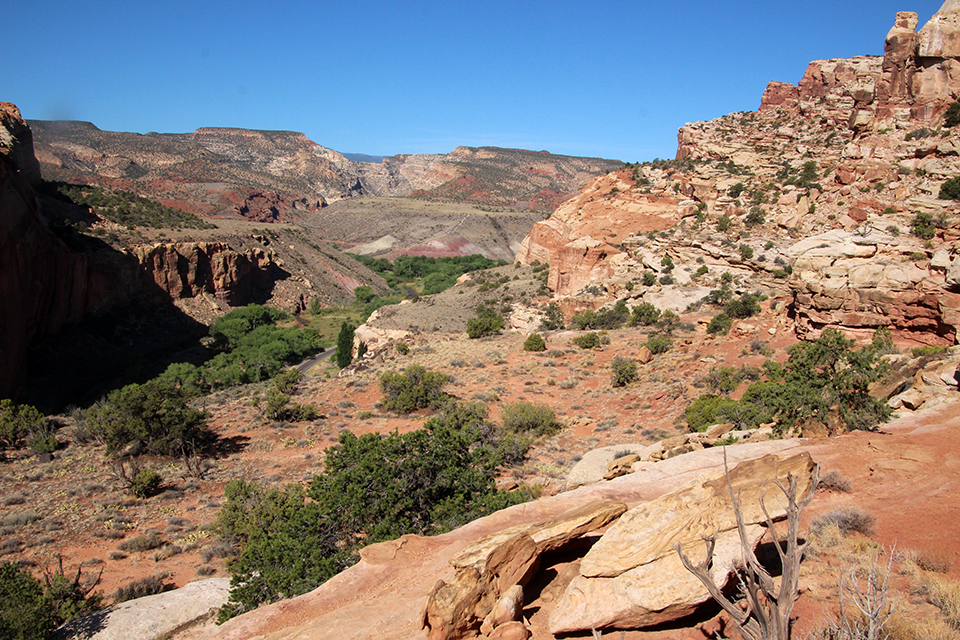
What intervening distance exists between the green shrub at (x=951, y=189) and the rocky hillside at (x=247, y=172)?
109487 mm

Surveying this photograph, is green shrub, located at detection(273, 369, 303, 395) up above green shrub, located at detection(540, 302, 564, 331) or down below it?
below

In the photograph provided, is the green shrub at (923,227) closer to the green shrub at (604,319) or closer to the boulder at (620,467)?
the green shrub at (604,319)

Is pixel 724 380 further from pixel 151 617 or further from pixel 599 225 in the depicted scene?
pixel 599 225

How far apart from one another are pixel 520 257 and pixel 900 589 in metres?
48.0

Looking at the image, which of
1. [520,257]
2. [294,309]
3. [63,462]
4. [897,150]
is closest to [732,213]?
[897,150]

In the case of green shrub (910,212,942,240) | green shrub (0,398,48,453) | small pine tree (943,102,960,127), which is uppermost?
small pine tree (943,102,960,127)

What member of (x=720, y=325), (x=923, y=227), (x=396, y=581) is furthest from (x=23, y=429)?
(x=923, y=227)

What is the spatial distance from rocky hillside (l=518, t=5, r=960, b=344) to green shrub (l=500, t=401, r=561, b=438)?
972cm

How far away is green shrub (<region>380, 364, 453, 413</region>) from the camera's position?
69.3 ft

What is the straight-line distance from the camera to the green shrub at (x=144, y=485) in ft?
47.4

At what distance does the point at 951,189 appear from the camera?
2094 centimetres

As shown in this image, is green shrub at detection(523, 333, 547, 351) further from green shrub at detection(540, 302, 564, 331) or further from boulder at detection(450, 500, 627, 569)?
boulder at detection(450, 500, 627, 569)

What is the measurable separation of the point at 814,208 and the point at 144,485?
3455 cm

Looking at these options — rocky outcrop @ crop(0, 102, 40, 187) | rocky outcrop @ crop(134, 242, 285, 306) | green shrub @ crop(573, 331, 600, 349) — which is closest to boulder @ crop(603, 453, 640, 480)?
green shrub @ crop(573, 331, 600, 349)
